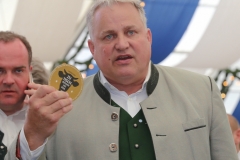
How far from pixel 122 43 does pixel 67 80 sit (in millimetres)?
267

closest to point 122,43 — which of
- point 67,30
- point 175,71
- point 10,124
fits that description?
point 175,71

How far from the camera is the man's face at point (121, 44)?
181 centimetres

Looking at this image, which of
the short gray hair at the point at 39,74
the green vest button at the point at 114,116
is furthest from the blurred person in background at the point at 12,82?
the short gray hair at the point at 39,74

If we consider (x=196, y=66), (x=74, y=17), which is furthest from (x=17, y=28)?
(x=196, y=66)

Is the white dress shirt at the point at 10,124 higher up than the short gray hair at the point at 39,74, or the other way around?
the short gray hair at the point at 39,74

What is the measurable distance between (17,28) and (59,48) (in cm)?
92

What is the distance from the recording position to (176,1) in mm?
5941

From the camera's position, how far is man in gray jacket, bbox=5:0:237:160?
1.80 meters

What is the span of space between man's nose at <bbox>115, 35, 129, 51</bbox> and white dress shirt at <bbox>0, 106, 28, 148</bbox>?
0.48 metres

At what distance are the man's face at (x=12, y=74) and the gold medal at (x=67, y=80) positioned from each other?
23cm

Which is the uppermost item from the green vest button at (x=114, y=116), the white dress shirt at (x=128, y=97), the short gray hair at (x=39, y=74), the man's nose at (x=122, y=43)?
the man's nose at (x=122, y=43)

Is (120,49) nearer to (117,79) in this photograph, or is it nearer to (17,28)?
A: (117,79)

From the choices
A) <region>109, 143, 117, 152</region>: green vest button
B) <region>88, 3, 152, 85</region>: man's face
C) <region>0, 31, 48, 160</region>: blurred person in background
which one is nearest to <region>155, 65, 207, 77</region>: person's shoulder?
<region>88, 3, 152, 85</region>: man's face

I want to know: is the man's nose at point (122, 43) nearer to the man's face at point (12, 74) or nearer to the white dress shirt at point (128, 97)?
the white dress shirt at point (128, 97)
